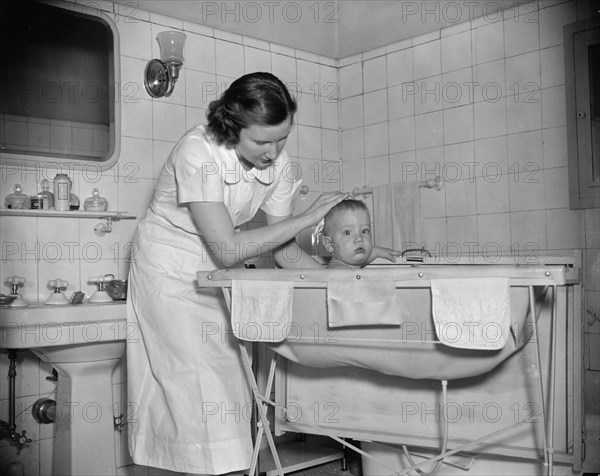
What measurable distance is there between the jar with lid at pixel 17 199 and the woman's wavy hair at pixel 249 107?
36.2 inches

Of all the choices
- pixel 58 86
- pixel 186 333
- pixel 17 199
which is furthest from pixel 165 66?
pixel 186 333

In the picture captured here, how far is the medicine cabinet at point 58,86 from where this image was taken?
2.42 metres

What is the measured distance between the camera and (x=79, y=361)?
213 cm

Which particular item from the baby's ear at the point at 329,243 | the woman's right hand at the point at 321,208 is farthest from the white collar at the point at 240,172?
the baby's ear at the point at 329,243

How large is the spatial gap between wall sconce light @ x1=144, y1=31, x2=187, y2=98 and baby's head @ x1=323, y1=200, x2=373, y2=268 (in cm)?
100

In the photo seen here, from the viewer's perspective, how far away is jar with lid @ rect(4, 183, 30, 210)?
2281 millimetres

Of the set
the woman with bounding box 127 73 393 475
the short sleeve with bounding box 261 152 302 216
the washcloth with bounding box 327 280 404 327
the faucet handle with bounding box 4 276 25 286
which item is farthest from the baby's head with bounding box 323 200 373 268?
the faucet handle with bounding box 4 276 25 286

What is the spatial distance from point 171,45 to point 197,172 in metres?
1.11

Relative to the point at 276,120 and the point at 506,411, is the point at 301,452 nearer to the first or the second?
the point at 506,411

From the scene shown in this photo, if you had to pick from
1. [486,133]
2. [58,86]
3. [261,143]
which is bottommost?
[261,143]

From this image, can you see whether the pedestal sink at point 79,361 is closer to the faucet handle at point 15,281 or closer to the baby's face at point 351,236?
the faucet handle at point 15,281

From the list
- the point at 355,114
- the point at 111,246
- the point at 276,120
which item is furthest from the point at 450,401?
the point at 355,114

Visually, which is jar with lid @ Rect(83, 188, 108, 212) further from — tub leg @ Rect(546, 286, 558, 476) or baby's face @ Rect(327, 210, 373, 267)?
tub leg @ Rect(546, 286, 558, 476)

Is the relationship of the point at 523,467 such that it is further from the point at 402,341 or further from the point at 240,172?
the point at 240,172
